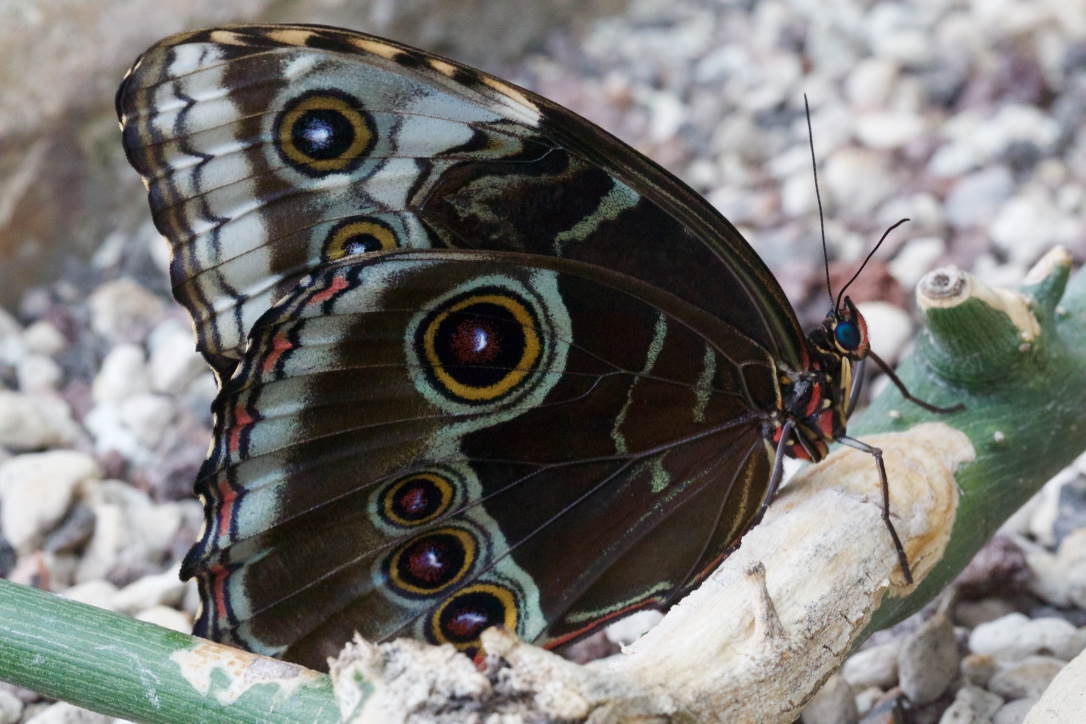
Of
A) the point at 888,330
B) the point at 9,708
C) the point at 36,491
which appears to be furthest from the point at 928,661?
the point at 36,491

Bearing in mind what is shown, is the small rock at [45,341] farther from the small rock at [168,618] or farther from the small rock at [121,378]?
the small rock at [168,618]

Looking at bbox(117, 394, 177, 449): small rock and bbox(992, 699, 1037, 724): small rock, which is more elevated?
bbox(117, 394, 177, 449): small rock

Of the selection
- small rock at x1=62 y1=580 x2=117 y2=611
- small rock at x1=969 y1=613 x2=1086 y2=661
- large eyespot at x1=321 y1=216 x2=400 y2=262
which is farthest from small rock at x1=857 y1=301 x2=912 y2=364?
small rock at x1=62 y1=580 x2=117 y2=611

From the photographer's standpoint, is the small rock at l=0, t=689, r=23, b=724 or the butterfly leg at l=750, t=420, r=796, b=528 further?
the small rock at l=0, t=689, r=23, b=724

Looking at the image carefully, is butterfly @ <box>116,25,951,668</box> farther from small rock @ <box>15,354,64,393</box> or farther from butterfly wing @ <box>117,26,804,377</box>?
small rock @ <box>15,354,64,393</box>

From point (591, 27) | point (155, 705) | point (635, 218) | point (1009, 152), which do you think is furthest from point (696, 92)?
point (155, 705)

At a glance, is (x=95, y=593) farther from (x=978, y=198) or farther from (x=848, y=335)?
(x=978, y=198)

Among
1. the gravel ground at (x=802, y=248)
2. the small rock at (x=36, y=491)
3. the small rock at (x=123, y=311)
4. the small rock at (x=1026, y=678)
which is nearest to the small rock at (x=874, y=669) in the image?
the gravel ground at (x=802, y=248)

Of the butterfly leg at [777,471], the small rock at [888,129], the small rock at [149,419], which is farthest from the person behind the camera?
the small rock at [888,129]
